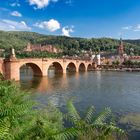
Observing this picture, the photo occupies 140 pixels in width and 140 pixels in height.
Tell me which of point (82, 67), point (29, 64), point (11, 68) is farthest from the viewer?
point (82, 67)

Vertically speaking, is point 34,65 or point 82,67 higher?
point 34,65

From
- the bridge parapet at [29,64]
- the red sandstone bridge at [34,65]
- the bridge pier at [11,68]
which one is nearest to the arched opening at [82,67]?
the red sandstone bridge at [34,65]

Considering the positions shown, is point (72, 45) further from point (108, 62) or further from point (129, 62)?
point (129, 62)

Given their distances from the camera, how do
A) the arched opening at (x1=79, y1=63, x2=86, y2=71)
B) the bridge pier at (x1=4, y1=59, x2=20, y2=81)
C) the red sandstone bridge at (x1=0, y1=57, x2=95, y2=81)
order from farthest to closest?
the arched opening at (x1=79, y1=63, x2=86, y2=71)
the red sandstone bridge at (x1=0, y1=57, x2=95, y2=81)
the bridge pier at (x1=4, y1=59, x2=20, y2=81)

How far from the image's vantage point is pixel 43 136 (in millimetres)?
6285

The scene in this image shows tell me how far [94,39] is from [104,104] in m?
173

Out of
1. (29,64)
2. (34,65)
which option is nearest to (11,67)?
(29,64)

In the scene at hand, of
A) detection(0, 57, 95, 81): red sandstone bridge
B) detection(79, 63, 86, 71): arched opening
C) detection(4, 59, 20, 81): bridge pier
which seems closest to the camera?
detection(4, 59, 20, 81): bridge pier

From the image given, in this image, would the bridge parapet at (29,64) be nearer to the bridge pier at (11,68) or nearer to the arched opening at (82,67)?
the bridge pier at (11,68)

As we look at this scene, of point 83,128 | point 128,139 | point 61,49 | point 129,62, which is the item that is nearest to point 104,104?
point 128,139

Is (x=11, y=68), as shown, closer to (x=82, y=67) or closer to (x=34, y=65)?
(x=34, y=65)

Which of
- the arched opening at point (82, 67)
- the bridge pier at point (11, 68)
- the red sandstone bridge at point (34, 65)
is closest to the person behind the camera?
the bridge pier at point (11, 68)

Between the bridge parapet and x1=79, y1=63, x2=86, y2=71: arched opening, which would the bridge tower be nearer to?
the bridge parapet

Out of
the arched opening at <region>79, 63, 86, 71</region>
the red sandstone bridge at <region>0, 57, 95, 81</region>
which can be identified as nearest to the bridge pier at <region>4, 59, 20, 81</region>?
the red sandstone bridge at <region>0, 57, 95, 81</region>
